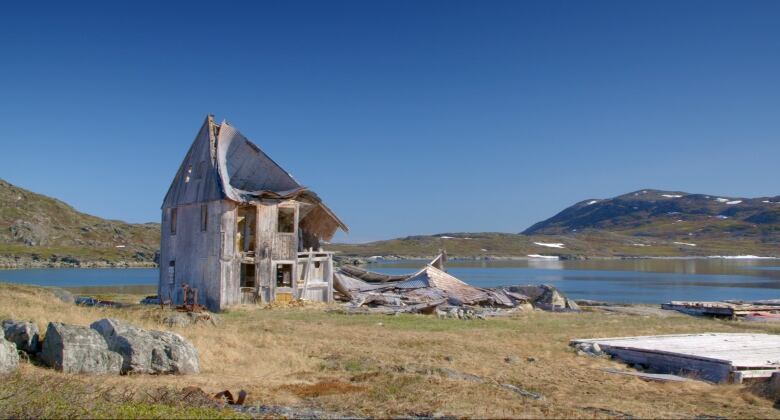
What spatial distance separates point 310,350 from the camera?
1866cm

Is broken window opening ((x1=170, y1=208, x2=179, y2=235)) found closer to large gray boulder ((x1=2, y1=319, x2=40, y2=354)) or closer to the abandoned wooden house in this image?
the abandoned wooden house

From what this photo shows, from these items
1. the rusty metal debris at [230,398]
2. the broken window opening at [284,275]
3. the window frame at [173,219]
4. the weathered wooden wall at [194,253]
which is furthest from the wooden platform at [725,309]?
the rusty metal debris at [230,398]

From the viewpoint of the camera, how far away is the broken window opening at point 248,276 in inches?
1444

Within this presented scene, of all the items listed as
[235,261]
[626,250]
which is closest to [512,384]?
[235,261]

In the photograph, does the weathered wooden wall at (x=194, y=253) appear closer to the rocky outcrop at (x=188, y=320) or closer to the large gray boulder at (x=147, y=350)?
the rocky outcrop at (x=188, y=320)

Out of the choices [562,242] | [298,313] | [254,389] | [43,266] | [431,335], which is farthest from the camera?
[562,242]

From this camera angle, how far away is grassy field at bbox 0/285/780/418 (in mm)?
10594

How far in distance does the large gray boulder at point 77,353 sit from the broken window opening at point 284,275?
77.7ft

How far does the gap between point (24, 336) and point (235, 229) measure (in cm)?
2162

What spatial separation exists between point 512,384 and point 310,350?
6.10 meters

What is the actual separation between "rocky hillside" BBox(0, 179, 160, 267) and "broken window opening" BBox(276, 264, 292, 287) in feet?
243

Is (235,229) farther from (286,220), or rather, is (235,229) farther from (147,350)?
(147,350)

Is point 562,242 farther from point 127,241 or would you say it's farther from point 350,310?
point 350,310

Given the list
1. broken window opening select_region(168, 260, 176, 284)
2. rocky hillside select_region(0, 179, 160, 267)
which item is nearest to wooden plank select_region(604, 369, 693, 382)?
broken window opening select_region(168, 260, 176, 284)
